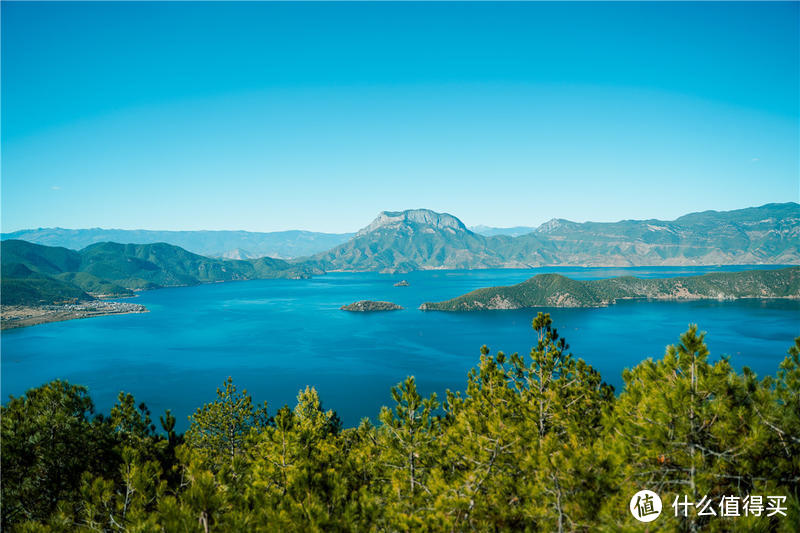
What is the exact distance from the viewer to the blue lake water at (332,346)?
7094 centimetres

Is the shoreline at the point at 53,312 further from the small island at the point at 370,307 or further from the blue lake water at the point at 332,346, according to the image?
the small island at the point at 370,307

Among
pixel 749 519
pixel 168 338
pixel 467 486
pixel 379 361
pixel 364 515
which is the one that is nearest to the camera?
pixel 749 519

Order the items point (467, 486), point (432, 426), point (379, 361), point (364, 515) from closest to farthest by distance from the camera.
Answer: point (364, 515)
point (467, 486)
point (432, 426)
point (379, 361)

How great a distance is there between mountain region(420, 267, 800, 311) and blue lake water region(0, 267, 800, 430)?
11639 mm

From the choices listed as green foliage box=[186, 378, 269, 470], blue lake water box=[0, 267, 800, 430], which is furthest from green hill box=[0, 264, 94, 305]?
green foliage box=[186, 378, 269, 470]

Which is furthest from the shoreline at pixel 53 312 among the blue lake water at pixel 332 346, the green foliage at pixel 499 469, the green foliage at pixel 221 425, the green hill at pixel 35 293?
the green foliage at pixel 499 469

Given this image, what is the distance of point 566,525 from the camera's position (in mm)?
6551

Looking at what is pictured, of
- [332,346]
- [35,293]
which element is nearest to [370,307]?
[332,346]

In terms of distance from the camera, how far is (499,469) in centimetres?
813

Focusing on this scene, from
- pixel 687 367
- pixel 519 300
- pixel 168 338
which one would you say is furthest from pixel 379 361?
pixel 519 300

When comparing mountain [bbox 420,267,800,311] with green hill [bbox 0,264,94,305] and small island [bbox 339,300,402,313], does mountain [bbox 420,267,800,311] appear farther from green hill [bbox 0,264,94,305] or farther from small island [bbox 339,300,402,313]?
green hill [bbox 0,264,94,305]

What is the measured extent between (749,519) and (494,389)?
288 inches

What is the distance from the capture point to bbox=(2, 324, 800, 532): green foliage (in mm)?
5723

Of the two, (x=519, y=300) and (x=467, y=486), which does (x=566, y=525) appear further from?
(x=519, y=300)
